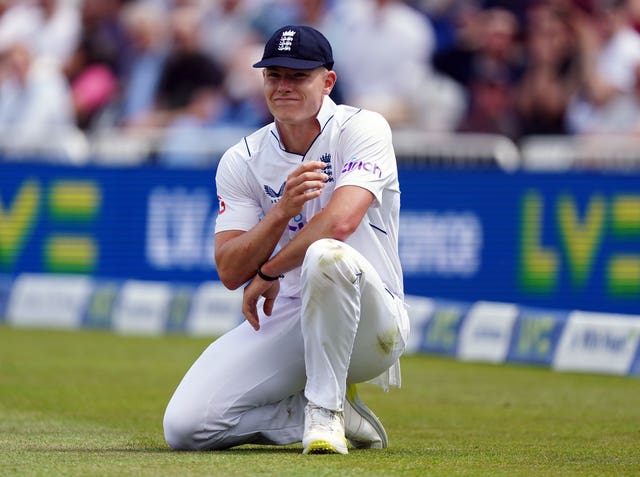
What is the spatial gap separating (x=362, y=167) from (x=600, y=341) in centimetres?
521

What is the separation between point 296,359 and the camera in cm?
654


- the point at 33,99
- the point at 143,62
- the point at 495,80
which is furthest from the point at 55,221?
the point at 495,80

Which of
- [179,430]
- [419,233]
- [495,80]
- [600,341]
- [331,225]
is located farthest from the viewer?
[495,80]

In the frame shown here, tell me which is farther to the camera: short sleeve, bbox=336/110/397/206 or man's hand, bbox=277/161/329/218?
short sleeve, bbox=336/110/397/206

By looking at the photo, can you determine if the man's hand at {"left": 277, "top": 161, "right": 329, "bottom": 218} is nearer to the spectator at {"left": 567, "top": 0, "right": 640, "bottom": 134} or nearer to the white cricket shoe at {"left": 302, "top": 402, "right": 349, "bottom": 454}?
the white cricket shoe at {"left": 302, "top": 402, "right": 349, "bottom": 454}

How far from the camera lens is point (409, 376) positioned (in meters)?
10.7

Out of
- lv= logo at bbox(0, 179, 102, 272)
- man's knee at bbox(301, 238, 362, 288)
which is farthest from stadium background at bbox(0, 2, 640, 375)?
man's knee at bbox(301, 238, 362, 288)

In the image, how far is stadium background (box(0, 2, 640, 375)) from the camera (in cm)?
1328

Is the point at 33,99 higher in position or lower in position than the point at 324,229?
higher

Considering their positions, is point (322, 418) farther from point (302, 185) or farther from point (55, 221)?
point (55, 221)

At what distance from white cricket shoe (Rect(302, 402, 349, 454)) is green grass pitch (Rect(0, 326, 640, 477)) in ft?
0.29

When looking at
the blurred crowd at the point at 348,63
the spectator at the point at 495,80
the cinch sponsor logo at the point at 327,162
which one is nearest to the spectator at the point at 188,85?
the blurred crowd at the point at 348,63

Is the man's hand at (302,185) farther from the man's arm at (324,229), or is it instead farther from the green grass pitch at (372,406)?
the green grass pitch at (372,406)

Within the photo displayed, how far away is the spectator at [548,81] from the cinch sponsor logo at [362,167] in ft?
27.7
